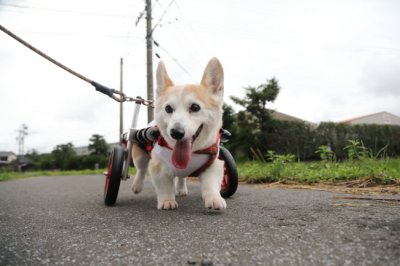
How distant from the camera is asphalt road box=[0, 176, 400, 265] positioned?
42.7 inches

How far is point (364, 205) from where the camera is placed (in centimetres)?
198

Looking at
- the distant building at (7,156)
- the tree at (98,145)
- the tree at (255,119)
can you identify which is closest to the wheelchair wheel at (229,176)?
the tree at (255,119)

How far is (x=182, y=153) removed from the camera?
2084 mm

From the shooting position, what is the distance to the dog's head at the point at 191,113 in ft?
6.65

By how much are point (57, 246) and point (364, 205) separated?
6.34 ft

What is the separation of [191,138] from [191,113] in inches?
7.8

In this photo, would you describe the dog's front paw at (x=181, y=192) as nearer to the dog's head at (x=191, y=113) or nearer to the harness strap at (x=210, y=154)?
the harness strap at (x=210, y=154)

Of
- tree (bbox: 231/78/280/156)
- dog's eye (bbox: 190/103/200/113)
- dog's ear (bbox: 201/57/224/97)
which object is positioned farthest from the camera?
tree (bbox: 231/78/280/156)

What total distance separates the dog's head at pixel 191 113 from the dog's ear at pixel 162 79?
0.03 metres

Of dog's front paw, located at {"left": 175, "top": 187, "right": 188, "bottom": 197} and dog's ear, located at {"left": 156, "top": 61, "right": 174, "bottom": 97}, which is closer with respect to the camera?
dog's ear, located at {"left": 156, "top": 61, "right": 174, "bottom": 97}

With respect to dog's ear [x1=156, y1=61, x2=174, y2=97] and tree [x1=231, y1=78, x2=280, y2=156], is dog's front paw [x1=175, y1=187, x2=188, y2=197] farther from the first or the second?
A: tree [x1=231, y1=78, x2=280, y2=156]

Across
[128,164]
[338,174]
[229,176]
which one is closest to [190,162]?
[229,176]

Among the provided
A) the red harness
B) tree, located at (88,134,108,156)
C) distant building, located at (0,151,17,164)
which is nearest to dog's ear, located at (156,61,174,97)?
the red harness

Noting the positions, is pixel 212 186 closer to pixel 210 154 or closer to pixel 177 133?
pixel 210 154
